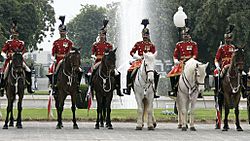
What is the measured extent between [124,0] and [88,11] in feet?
304

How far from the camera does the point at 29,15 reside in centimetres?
7750

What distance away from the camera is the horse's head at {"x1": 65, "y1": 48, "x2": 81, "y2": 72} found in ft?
85.5

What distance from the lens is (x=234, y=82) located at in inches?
1024

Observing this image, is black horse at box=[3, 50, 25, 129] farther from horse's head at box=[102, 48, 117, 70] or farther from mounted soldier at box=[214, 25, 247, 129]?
mounted soldier at box=[214, 25, 247, 129]

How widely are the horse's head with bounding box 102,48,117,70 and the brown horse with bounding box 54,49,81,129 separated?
871 mm

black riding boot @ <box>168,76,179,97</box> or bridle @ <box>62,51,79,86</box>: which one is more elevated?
bridle @ <box>62,51,79,86</box>

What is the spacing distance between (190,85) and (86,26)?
395 feet

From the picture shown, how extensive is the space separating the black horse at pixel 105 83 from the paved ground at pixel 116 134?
0.68 metres

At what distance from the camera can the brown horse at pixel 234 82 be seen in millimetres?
25625

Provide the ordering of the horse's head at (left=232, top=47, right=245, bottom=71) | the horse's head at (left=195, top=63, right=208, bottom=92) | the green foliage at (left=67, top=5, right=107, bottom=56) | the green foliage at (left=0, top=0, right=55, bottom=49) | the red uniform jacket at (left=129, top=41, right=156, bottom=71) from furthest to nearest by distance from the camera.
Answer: the green foliage at (left=67, top=5, right=107, bottom=56)
the green foliage at (left=0, top=0, right=55, bottom=49)
the red uniform jacket at (left=129, top=41, right=156, bottom=71)
the horse's head at (left=195, top=63, right=208, bottom=92)
the horse's head at (left=232, top=47, right=245, bottom=71)

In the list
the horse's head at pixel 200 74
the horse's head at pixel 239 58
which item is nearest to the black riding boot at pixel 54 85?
the horse's head at pixel 200 74

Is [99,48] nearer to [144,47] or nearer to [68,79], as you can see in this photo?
[144,47]

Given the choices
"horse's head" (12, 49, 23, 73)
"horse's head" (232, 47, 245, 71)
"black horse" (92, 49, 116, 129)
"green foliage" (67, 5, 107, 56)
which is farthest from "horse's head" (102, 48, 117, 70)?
"green foliage" (67, 5, 107, 56)

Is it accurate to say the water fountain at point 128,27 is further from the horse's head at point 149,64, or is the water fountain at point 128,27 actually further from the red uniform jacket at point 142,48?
the horse's head at point 149,64
